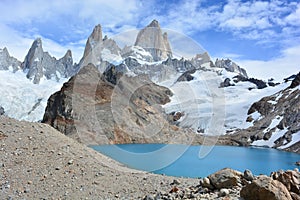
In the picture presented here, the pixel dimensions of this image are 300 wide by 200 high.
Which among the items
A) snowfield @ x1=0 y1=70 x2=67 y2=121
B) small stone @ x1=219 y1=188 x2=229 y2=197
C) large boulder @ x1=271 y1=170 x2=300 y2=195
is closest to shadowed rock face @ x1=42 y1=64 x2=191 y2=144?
small stone @ x1=219 y1=188 x2=229 y2=197

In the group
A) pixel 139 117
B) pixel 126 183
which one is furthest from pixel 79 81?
pixel 126 183

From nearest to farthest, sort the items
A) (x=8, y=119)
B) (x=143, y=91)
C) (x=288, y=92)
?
1. (x=8, y=119)
2. (x=288, y=92)
3. (x=143, y=91)

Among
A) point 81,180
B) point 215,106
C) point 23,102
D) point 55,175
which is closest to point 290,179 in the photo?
point 81,180

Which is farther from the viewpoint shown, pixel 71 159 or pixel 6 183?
pixel 71 159

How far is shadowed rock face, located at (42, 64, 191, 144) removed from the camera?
8131cm

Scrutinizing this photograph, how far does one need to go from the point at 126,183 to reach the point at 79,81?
277 ft

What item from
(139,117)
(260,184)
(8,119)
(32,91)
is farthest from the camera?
(32,91)

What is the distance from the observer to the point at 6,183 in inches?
525

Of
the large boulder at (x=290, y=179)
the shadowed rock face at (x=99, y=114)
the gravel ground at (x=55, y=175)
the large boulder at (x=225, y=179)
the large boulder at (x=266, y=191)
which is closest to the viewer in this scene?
the large boulder at (x=266, y=191)

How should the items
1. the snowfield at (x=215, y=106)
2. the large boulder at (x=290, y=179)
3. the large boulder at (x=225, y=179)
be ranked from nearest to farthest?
1. the large boulder at (x=290, y=179)
2. the large boulder at (x=225, y=179)
3. the snowfield at (x=215, y=106)

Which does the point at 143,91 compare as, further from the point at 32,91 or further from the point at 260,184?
the point at 260,184

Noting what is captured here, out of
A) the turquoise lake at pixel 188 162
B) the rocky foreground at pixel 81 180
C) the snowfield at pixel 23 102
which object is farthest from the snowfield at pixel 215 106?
the rocky foreground at pixel 81 180

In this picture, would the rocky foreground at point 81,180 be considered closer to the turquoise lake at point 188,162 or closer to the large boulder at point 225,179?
the large boulder at point 225,179

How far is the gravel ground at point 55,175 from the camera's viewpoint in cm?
1330
